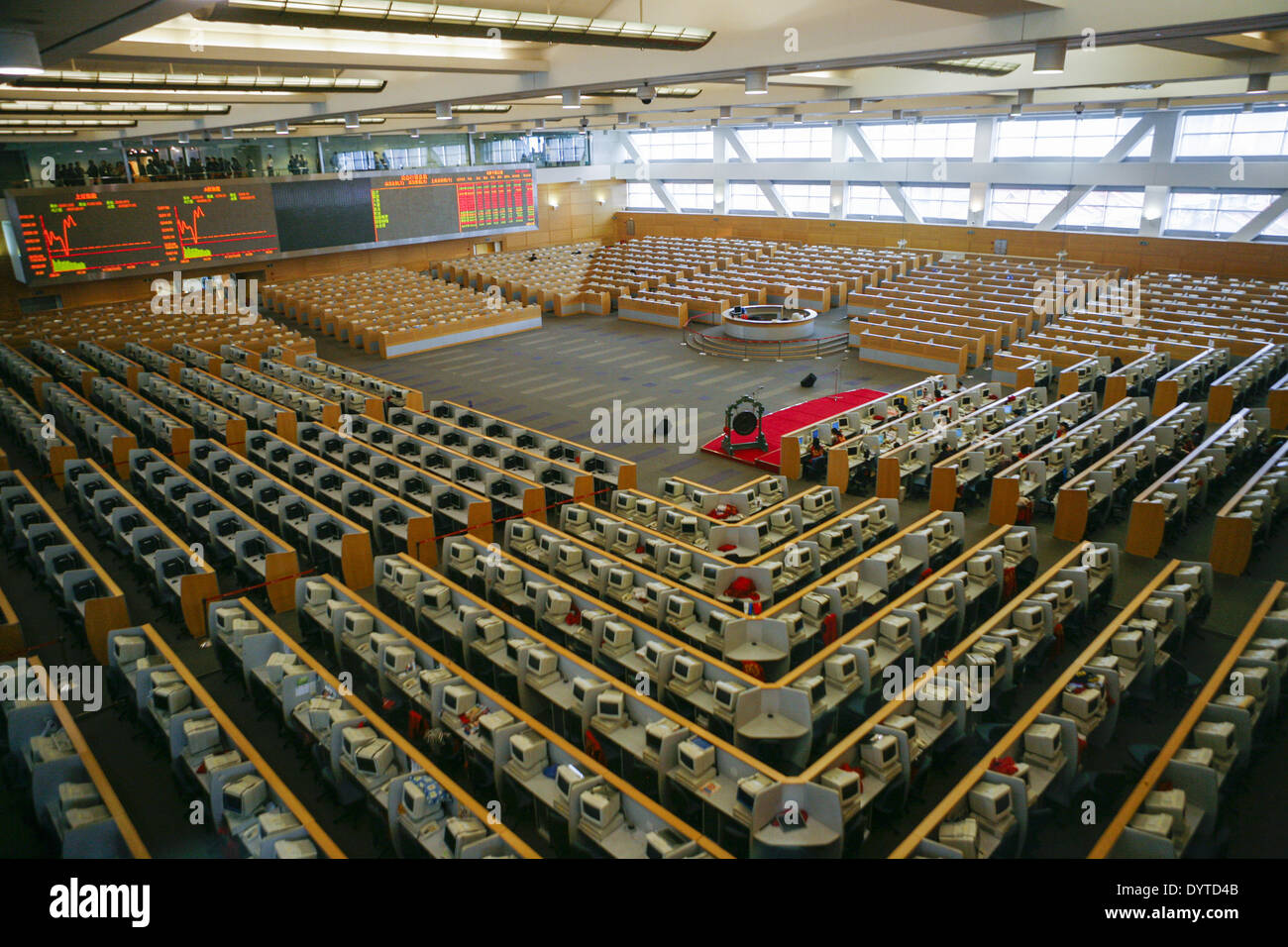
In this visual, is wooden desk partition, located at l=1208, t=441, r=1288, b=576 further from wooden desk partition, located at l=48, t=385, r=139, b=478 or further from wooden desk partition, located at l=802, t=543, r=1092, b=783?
wooden desk partition, located at l=48, t=385, r=139, b=478

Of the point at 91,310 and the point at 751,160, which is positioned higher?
the point at 751,160

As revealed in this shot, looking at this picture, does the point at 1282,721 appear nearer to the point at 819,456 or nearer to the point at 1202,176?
the point at 819,456

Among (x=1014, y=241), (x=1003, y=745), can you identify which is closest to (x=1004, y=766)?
(x=1003, y=745)

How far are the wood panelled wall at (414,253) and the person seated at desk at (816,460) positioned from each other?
2289 cm

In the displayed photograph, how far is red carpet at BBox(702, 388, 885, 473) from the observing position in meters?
14.4

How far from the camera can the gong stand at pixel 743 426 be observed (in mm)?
14586

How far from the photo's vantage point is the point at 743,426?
14680 mm

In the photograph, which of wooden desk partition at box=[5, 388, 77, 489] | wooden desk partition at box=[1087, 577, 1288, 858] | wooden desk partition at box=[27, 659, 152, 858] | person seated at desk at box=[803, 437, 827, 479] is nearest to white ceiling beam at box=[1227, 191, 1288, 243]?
person seated at desk at box=[803, 437, 827, 479]

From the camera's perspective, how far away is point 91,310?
24.6 metres

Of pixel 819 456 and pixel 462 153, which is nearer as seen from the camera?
pixel 819 456

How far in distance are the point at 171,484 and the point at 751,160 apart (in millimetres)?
30707

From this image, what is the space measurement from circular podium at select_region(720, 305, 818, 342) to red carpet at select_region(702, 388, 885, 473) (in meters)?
4.26

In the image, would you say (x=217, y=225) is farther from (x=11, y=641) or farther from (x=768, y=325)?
(x=11, y=641)

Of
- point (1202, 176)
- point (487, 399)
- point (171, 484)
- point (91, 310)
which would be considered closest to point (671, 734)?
point (171, 484)
